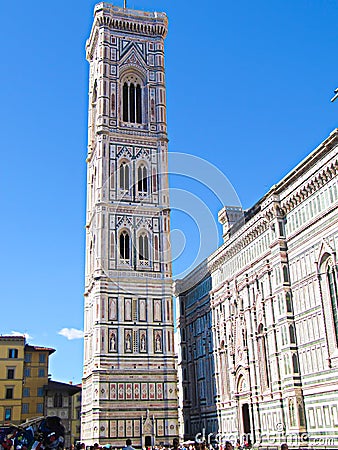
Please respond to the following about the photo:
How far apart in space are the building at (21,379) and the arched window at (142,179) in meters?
20.6

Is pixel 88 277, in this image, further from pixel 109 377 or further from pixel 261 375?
pixel 261 375

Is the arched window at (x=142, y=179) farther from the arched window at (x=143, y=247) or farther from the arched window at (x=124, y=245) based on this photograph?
the arched window at (x=124, y=245)

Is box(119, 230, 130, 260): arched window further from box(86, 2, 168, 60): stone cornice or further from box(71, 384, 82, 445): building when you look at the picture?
box(71, 384, 82, 445): building

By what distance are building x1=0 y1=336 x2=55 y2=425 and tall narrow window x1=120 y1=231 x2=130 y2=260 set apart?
60.7 feet

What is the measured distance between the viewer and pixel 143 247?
41625 millimetres

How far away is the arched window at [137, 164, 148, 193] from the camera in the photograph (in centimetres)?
4309

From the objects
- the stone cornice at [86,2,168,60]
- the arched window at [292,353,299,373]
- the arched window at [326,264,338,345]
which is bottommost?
the arched window at [292,353,299,373]

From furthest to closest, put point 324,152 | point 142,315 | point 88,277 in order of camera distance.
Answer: point 88,277 → point 142,315 → point 324,152

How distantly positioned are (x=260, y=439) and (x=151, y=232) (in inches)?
670

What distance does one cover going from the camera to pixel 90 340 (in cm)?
4066

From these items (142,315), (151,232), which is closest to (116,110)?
(151,232)

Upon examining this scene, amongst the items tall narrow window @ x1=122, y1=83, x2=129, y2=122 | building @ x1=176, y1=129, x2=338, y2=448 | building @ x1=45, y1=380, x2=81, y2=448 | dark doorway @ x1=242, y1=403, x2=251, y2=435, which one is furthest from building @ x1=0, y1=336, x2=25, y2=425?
dark doorway @ x1=242, y1=403, x2=251, y2=435

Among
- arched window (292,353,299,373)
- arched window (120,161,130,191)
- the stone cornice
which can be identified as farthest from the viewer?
the stone cornice

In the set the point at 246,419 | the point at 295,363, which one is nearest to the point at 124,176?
the point at 246,419
